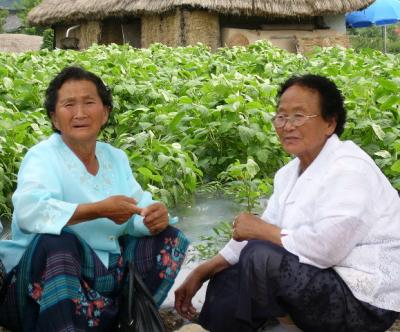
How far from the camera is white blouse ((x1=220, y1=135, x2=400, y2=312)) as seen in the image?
79.5 inches

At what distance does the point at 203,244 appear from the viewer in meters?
3.26

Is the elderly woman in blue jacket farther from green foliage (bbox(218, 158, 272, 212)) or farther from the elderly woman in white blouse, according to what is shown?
green foliage (bbox(218, 158, 272, 212))

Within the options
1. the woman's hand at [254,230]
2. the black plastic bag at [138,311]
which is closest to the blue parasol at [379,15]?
the woman's hand at [254,230]

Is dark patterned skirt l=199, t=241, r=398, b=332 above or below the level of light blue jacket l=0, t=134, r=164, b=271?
below

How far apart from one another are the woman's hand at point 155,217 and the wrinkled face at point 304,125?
0.46 meters

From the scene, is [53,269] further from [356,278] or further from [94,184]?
[356,278]

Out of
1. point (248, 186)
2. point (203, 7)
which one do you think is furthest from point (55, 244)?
point (203, 7)

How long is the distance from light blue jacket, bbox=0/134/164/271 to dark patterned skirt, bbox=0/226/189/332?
0.05 m

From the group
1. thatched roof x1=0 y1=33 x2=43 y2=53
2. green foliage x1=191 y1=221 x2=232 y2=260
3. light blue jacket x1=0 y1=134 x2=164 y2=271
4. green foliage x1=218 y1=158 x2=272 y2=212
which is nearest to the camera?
light blue jacket x1=0 y1=134 x2=164 y2=271

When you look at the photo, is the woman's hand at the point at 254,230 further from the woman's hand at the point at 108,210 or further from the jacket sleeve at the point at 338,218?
the woman's hand at the point at 108,210

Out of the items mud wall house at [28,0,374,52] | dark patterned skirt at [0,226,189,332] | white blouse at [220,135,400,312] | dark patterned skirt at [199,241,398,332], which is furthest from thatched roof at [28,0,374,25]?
dark patterned skirt at [199,241,398,332]

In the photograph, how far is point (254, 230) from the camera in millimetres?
2170

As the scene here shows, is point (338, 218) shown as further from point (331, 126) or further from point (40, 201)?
point (40, 201)

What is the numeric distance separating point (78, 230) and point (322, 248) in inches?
31.0
